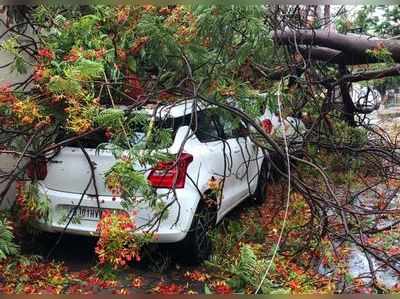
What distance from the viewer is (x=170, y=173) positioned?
509 cm

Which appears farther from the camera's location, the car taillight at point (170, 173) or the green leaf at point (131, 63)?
the green leaf at point (131, 63)

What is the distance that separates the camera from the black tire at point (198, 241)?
17.7ft

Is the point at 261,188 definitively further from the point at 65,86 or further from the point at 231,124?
the point at 65,86

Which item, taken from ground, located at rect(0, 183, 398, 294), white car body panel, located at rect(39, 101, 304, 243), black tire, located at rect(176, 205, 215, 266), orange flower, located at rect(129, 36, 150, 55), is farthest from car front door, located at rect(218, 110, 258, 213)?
orange flower, located at rect(129, 36, 150, 55)

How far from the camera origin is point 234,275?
453cm

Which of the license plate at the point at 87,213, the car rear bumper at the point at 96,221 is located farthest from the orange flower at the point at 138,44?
the license plate at the point at 87,213

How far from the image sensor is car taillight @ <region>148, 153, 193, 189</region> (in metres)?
4.62

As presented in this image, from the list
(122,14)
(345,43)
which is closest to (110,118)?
(122,14)

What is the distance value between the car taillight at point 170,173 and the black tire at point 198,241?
47cm

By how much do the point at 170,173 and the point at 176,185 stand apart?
132 mm

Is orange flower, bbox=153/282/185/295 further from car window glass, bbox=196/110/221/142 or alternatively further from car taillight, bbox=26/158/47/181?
car taillight, bbox=26/158/47/181

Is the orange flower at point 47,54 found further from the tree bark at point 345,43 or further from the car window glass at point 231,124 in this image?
the tree bark at point 345,43

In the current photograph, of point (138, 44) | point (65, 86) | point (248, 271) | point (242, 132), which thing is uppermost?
point (138, 44)

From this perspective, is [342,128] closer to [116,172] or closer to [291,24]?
[291,24]
